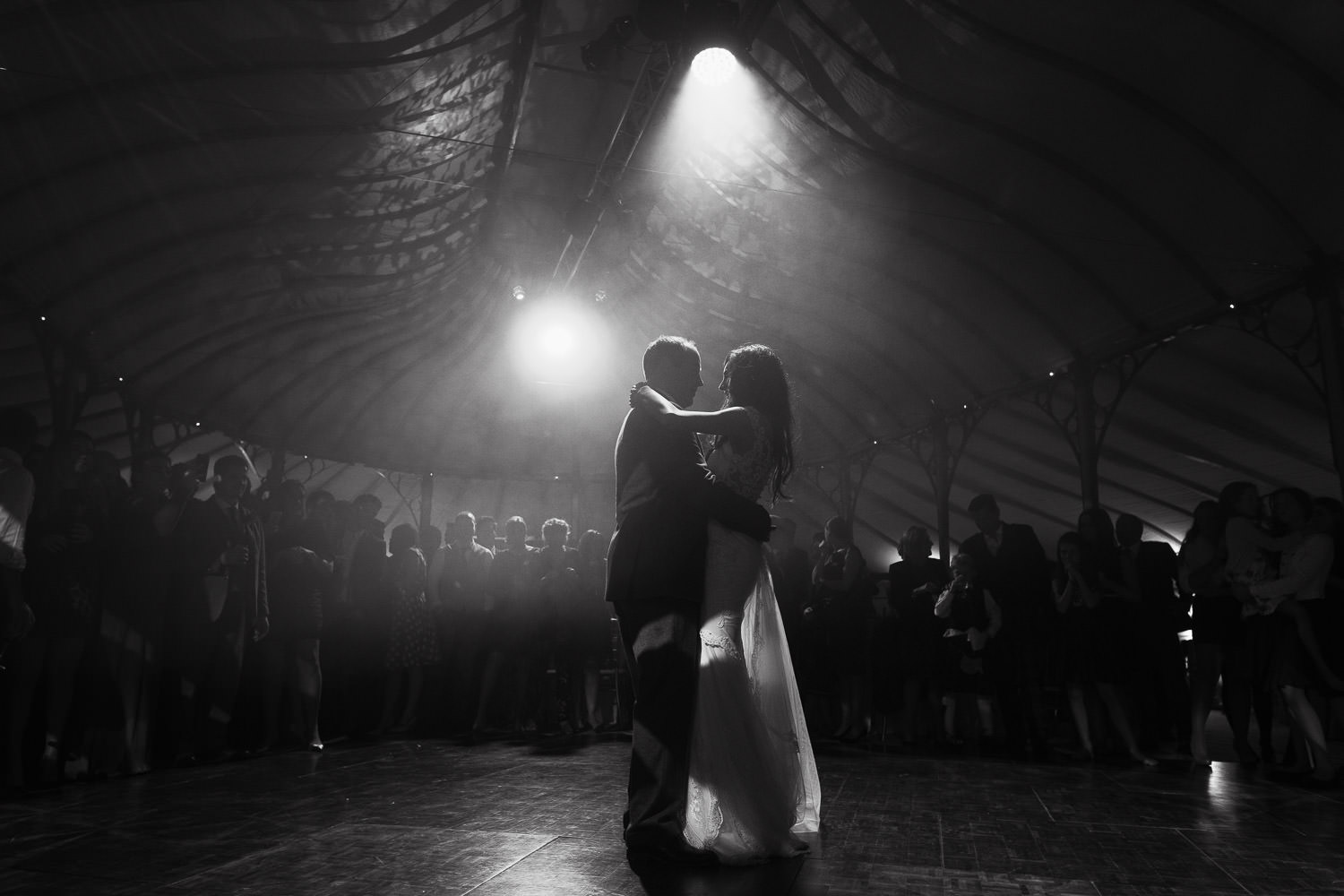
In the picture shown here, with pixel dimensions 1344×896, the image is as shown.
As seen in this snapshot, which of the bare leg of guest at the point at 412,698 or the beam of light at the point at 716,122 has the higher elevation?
the beam of light at the point at 716,122

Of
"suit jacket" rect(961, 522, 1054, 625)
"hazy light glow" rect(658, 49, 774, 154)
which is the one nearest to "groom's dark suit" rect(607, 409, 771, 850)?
"suit jacket" rect(961, 522, 1054, 625)

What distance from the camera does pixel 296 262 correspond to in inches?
448

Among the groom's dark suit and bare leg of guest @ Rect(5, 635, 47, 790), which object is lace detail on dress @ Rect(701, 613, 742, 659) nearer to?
the groom's dark suit

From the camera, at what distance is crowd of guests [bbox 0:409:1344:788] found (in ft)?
13.1

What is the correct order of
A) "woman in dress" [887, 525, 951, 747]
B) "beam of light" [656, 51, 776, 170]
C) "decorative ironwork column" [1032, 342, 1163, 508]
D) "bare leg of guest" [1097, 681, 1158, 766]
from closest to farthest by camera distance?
1. "bare leg of guest" [1097, 681, 1158, 766]
2. "woman in dress" [887, 525, 951, 747]
3. "beam of light" [656, 51, 776, 170]
4. "decorative ironwork column" [1032, 342, 1163, 508]

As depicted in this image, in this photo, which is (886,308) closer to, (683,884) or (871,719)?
(871,719)

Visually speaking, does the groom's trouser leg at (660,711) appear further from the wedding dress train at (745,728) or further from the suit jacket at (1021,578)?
the suit jacket at (1021,578)

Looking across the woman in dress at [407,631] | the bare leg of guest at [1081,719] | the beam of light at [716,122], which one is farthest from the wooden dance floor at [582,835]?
the beam of light at [716,122]

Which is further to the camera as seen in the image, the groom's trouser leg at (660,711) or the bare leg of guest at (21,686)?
the bare leg of guest at (21,686)

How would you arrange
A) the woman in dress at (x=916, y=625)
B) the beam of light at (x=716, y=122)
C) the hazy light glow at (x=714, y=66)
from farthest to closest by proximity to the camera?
1. the beam of light at (x=716, y=122)
2. the hazy light glow at (x=714, y=66)
3. the woman in dress at (x=916, y=625)

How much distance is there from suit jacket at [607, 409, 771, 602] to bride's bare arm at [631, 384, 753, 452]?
31 mm

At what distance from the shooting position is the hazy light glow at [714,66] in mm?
7098

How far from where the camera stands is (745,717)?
2.67 metres

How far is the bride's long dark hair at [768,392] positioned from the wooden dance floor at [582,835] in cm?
120
